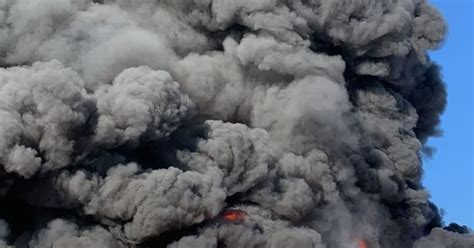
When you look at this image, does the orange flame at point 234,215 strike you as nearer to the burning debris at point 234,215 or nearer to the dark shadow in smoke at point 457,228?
the burning debris at point 234,215

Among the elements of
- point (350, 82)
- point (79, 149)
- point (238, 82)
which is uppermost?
point (350, 82)

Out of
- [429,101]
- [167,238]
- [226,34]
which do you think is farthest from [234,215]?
[429,101]

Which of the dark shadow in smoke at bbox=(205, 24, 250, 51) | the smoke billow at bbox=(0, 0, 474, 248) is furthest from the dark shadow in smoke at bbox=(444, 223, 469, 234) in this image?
the dark shadow in smoke at bbox=(205, 24, 250, 51)

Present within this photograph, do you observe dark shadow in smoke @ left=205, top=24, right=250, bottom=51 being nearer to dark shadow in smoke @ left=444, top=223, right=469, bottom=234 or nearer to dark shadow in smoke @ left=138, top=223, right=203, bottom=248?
dark shadow in smoke @ left=138, top=223, right=203, bottom=248

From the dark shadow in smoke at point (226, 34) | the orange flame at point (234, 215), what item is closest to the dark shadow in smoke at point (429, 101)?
the dark shadow in smoke at point (226, 34)

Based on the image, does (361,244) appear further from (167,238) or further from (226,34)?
(226,34)

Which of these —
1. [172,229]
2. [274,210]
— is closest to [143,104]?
[172,229]

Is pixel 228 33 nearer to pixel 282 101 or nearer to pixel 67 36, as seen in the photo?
pixel 282 101
